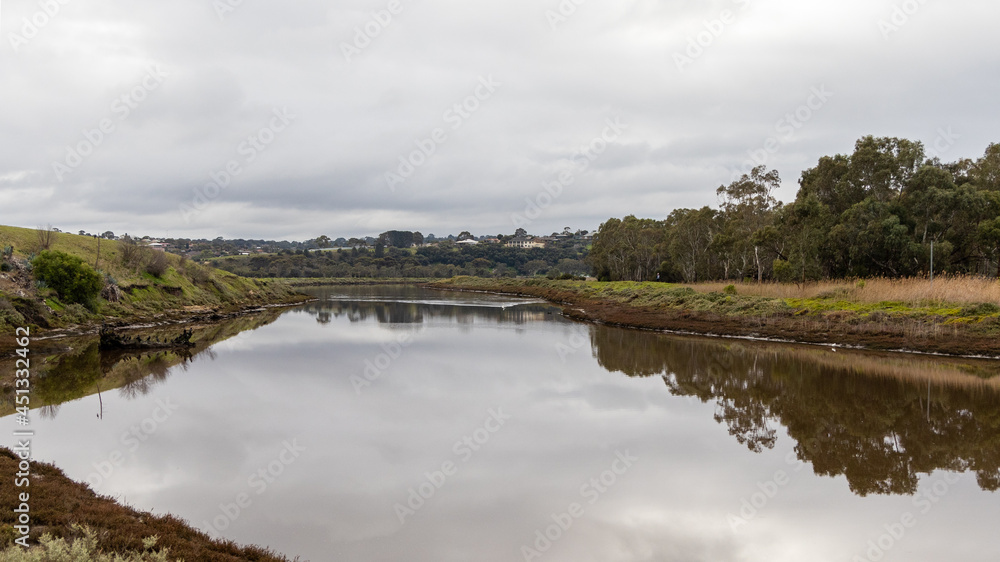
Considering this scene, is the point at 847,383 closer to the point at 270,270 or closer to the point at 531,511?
the point at 531,511

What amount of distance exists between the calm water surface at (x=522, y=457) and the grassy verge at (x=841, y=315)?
7.31 feet

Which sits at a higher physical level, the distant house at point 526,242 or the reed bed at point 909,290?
the distant house at point 526,242

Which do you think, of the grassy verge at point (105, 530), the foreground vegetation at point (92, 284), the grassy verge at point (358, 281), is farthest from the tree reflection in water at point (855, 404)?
the grassy verge at point (358, 281)

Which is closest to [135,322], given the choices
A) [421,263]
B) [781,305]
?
[781,305]

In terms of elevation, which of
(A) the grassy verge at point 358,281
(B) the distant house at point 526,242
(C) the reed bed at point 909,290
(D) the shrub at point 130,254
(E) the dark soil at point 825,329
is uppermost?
(B) the distant house at point 526,242

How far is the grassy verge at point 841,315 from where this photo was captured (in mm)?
21031

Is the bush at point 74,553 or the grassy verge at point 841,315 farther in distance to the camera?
the grassy verge at point 841,315

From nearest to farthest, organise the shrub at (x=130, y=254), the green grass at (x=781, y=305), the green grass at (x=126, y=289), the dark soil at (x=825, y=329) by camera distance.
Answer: the dark soil at (x=825, y=329) < the green grass at (x=781, y=305) < the green grass at (x=126, y=289) < the shrub at (x=130, y=254)

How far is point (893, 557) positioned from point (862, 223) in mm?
30893

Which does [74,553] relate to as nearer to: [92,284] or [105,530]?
[105,530]

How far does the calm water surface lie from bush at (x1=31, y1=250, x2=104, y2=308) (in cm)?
993

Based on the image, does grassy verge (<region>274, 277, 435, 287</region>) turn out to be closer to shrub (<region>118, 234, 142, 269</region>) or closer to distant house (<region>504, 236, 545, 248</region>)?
distant house (<region>504, 236, 545, 248</region>)

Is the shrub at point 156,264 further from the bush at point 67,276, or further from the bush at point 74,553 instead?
the bush at point 74,553

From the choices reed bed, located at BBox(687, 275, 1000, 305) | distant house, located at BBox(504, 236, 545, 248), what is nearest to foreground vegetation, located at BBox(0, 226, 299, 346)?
reed bed, located at BBox(687, 275, 1000, 305)
